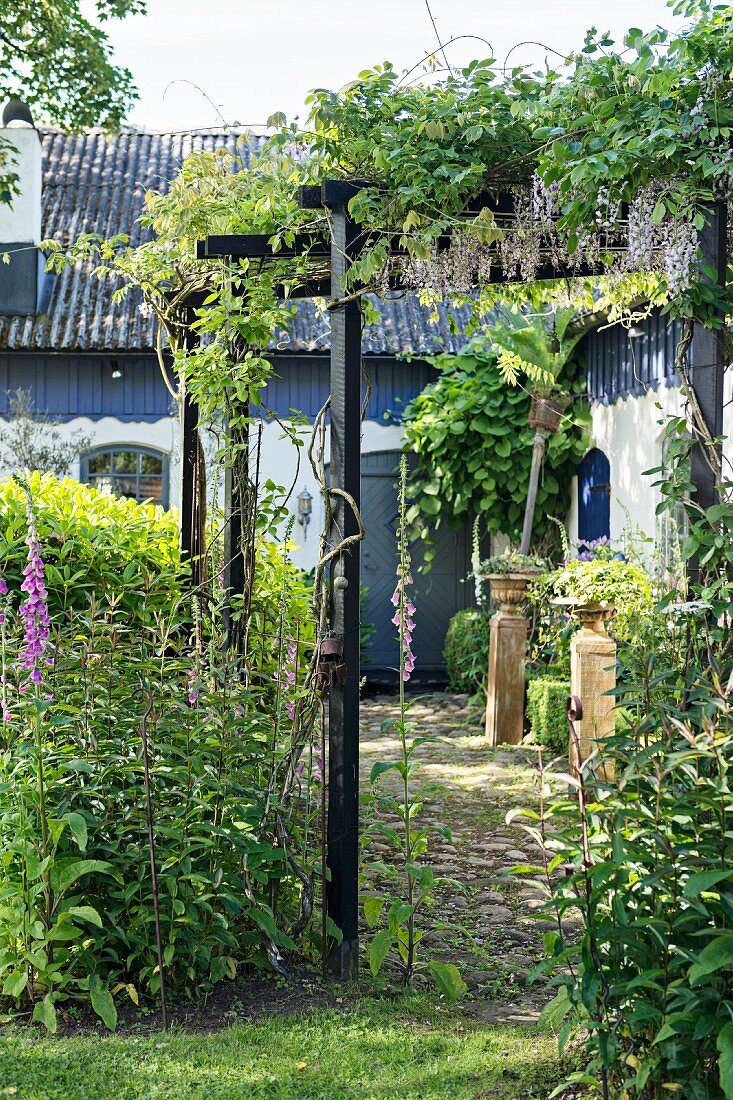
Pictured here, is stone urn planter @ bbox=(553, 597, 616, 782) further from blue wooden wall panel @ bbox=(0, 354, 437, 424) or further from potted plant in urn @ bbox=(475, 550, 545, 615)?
blue wooden wall panel @ bbox=(0, 354, 437, 424)

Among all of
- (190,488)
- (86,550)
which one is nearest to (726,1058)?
(86,550)

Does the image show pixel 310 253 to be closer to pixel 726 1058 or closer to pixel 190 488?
pixel 190 488

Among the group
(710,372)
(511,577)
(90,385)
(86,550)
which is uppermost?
(90,385)

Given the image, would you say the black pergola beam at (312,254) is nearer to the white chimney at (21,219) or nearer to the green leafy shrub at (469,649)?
the green leafy shrub at (469,649)

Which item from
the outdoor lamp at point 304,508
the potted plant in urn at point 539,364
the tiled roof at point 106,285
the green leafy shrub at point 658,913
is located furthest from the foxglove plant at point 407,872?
the outdoor lamp at point 304,508

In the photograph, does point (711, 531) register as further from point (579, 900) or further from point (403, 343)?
point (403, 343)

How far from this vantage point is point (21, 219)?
1253 centimetres

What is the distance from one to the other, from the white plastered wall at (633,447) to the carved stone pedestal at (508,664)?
92cm

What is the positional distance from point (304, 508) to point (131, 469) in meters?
2.04

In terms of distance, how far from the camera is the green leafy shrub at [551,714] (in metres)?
8.12

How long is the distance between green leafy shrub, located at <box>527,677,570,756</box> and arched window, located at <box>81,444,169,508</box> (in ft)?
18.2

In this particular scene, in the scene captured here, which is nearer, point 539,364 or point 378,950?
point 378,950

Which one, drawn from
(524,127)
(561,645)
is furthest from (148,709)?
(561,645)

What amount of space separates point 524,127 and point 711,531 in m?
1.51
